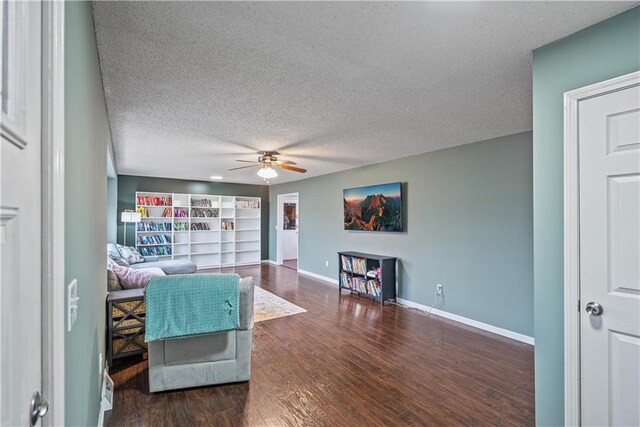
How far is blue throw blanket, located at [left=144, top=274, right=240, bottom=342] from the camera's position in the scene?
2.30 metres

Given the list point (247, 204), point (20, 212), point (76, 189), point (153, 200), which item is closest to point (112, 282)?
point (76, 189)

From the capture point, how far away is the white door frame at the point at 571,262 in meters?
1.66

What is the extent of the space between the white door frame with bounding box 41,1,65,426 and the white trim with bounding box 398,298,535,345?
4.05 metres

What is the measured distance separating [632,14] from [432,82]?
1.02 m

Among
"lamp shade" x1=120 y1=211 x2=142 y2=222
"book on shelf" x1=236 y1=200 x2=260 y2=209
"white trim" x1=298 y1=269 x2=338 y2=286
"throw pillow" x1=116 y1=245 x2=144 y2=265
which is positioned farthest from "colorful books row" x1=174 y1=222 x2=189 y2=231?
"white trim" x1=298 y1=269 x2=338 y2=286

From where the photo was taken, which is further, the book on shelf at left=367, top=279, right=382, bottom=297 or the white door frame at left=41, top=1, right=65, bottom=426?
the book on shelf at left=367, top=279, right=382, bottom=297

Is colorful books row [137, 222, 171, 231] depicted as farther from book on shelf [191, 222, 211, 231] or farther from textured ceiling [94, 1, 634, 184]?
textured ceiling [94, 1, 634, 184]

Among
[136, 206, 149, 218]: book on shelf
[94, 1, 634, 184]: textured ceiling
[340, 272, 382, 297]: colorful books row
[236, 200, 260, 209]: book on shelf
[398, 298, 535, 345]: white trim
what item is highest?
[94, 1, 634, 184]: textured ceiling

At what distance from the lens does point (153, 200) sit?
7.29 metres

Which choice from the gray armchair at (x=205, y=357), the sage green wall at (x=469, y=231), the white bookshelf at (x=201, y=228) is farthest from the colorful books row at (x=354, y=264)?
the white bookshelf at (x=201, y=228)

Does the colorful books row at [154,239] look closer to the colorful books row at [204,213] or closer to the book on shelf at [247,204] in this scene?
the colorful books row at [204,213]

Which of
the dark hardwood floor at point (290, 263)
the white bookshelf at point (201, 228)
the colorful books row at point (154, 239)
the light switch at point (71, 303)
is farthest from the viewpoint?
the dark hardwood floor at point (290, 263)

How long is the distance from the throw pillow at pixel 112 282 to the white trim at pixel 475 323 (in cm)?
385

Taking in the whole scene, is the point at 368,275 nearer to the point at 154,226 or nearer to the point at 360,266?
the point at 360,266
